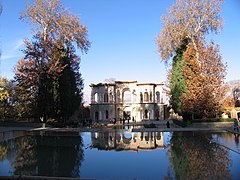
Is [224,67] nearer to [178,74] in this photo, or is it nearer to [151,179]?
[178,74]

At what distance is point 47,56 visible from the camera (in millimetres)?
31344

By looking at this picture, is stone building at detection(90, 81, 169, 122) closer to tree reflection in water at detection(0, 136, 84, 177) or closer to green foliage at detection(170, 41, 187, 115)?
green foliage at detection(170, 41, 187, 115)

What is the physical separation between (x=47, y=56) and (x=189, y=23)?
1734 cm

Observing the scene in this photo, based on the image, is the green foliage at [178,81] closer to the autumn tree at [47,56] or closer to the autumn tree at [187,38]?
the autumn tree at [187,38]

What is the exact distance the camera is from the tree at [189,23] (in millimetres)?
29594

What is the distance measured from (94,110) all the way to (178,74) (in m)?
25.3

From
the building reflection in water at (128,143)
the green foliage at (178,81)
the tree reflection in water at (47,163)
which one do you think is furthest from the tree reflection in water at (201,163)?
the green foliage at (178,81)

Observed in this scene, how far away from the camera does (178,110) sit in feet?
105

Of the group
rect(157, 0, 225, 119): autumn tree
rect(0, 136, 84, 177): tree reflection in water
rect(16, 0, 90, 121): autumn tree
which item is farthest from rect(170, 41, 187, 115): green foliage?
rect(0, 136, 84, 177): tree reflection in water

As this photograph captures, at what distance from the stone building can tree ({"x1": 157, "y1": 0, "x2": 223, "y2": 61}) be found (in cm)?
2087

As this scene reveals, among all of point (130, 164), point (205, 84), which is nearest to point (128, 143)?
point (130, 164)

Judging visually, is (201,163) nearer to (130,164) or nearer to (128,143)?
(130,164)

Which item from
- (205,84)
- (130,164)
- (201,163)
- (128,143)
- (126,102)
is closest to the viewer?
(201,163)

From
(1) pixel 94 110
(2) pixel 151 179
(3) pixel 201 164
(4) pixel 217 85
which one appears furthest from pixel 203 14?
(1) pixel 94 110
